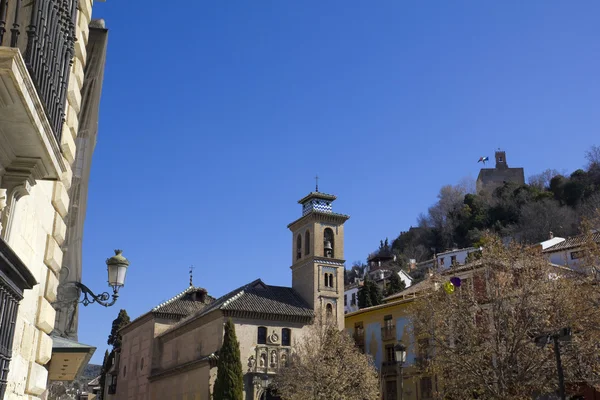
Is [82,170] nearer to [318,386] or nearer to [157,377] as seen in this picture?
[318,386]

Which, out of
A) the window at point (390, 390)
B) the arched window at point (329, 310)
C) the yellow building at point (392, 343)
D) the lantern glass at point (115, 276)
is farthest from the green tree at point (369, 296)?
the lantern glass at point (115, 276)

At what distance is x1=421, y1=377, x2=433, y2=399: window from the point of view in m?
36.9

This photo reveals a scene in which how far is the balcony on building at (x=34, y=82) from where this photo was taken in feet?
14.0

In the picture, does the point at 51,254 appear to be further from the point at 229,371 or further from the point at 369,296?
the point at 369,296

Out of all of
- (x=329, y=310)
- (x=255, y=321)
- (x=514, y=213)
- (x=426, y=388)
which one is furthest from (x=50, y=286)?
(x=514, y=213)

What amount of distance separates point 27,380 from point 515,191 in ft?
288

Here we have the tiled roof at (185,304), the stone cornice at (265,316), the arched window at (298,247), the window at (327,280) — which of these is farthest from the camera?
the tiled roof at (185,304)

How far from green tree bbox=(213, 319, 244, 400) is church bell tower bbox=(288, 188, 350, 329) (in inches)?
284

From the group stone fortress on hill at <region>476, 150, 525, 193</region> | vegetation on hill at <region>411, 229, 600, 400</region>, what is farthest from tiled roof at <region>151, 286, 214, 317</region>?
stone fortress on hill at <region>476, 150, 525, 193</region>

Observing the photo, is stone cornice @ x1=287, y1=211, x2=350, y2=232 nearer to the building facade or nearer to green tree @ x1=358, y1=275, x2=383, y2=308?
green tree @ x1=358, y1=275, x2=383, y2=308

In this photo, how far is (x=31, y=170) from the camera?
5.32m

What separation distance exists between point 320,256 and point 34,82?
130 ft

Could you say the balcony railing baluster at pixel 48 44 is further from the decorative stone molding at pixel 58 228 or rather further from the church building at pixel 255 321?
the church building at pixel 255 321

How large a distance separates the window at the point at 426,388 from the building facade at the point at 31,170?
33.3 meters
